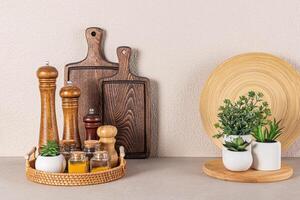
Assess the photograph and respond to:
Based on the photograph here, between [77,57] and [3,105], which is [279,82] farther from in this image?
[3,105]

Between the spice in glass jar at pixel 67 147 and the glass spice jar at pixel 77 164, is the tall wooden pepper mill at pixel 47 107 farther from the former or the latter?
the glass spice jar at pixel 77 164

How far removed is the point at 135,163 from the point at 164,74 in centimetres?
27

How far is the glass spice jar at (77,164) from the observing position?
1.41 meters

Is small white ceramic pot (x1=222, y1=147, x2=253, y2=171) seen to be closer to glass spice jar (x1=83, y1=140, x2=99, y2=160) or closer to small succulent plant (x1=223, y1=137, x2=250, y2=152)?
small succulent plant (x1=223, y1=137, x2=250, y2=152)

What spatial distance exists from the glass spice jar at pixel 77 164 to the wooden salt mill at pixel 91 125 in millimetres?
159

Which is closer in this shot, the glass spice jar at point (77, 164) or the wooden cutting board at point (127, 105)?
the glass spice jar at point (77, 164)

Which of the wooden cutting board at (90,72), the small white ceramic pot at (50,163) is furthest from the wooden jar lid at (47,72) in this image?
the small white ceramic pot at (50,163)

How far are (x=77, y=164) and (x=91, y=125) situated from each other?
19cm

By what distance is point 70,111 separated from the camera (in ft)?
5.16

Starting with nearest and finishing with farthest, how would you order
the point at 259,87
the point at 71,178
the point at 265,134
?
the point at 71,178, the point at 265,134, the point at 259,87

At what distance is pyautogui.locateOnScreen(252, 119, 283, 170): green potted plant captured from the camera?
4.79 feet

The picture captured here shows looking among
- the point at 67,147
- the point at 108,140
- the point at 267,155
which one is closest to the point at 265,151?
the point at 267,155

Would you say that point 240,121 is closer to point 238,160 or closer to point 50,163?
point 238,160

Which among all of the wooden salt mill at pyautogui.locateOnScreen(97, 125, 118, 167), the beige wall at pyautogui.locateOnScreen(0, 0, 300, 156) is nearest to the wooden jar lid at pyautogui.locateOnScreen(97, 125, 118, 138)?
the wooden salt mill at pyautogui.locateOnScreen(97, 125, 118, 167)
